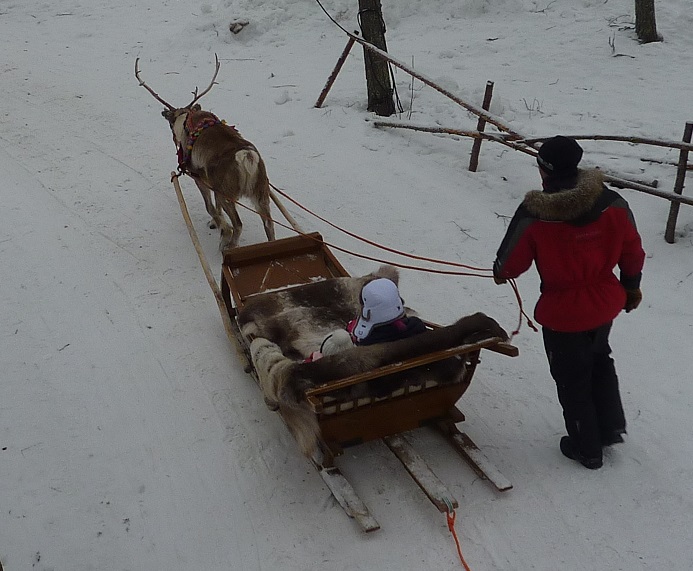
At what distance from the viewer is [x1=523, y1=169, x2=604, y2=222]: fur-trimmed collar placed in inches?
149

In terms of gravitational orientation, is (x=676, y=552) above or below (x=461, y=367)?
below

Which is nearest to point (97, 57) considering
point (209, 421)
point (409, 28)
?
point (409, 28)

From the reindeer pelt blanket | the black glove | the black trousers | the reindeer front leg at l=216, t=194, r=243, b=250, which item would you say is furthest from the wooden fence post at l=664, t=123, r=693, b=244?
the reindeer front leg at l=216, t=194, r=243, b=250

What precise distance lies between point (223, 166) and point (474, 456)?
366 cm

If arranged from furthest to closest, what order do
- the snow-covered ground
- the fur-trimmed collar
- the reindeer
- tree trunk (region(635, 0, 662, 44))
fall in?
tree trunk (region(635, 0, 662, 44)) < the reindeer < the snow-covered ground < the fur-trimmed collar

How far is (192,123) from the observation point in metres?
7.06

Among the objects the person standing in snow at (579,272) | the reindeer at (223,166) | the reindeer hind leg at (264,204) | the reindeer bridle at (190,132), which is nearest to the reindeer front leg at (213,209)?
the reindeer at (223,166)

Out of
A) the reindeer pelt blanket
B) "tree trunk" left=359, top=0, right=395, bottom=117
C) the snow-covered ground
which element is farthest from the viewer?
"tree trunk" left=359, top=0, right=395, bottom=117

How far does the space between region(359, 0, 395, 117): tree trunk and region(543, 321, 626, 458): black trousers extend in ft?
20.8

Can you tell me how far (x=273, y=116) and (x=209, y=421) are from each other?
6276mm

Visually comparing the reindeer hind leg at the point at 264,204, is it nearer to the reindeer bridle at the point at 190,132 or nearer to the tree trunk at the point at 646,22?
the reindeer bridle at the point at 190,132

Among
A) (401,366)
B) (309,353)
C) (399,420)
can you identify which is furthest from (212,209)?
(401,366)

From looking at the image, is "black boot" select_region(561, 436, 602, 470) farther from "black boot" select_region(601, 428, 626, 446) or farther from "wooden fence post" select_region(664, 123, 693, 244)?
"wooden fence post" select_region(664, 123, 693, 244)

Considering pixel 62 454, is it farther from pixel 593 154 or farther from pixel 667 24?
pixel 667 24
